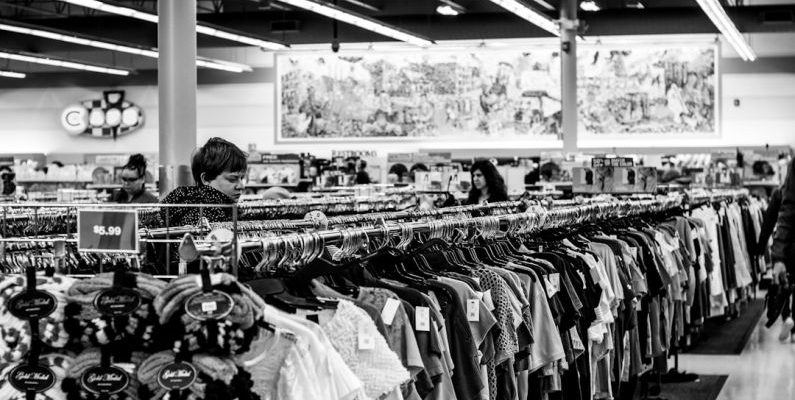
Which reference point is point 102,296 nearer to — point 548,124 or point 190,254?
point 190,254

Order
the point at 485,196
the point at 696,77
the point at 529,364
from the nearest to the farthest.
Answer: the point at 529,364, the point at 485,196, the point at 696,77

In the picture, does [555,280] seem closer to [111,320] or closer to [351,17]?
[111,320]

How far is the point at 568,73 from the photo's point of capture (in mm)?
17656

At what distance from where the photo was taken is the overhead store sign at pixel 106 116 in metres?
23.5

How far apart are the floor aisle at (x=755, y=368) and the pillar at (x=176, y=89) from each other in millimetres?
4582

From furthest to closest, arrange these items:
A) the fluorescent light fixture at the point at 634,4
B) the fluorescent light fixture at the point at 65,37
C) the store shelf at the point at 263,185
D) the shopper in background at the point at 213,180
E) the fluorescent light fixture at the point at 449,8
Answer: the fluorescent light fixture at the point at 634,4, the fluorescent light fixture at the point at 449,8, the store shelf at the point at 263,185, the fluorescent light fixture at the point at 65,37, the shopper in background at the point at 213,180

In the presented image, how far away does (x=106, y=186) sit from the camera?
15227 millimetres

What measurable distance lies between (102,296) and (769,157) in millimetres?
15376

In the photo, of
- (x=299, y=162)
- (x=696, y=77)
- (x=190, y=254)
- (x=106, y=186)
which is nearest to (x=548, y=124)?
(x=696, y=77)

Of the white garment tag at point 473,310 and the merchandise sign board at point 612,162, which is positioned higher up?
the merchandise sign board at point 612,162

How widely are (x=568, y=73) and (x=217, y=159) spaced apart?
1382 centimetres

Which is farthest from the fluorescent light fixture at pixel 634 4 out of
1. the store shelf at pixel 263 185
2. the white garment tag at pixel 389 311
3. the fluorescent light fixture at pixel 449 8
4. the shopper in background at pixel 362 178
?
the white garment tag at pixel 389 311

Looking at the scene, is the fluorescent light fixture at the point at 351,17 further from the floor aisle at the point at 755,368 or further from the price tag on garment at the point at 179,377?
the price tag on garment at the point at 179,377

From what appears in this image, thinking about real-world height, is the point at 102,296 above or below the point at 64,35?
below
